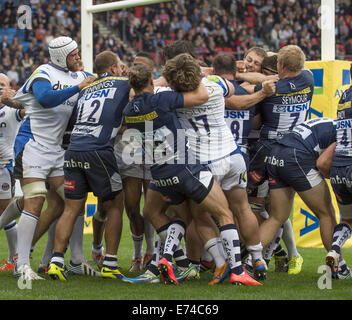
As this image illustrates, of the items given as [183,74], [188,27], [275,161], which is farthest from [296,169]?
[188,27]

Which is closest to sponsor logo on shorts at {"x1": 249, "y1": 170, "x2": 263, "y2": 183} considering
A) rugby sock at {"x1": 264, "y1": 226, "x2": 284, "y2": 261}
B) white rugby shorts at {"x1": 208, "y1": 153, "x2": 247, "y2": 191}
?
rugby sock at {"x1": 264, "y1": 226, "x2": 284, "y2": 261}

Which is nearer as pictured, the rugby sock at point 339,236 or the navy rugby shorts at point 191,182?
the navy rugby shorts at point 191,182

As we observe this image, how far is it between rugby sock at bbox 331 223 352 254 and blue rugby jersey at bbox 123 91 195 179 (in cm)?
154

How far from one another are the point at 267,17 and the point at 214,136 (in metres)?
21.1

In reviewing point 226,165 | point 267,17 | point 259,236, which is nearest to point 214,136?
point 226,165

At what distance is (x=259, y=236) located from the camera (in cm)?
642

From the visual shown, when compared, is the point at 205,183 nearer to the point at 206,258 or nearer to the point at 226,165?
the point at 226,165

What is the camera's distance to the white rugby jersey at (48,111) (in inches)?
269

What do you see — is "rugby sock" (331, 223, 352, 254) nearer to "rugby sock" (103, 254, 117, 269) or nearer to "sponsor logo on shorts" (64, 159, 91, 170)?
"rugby sock" (103, 254, 117, 269)

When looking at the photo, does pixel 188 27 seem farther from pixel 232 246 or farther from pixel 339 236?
pixel 232 246

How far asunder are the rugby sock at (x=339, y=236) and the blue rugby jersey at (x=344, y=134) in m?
0.59

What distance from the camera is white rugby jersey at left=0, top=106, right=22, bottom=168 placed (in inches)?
316

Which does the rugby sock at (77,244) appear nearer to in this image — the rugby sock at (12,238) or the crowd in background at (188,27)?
the rugby sock at (12,238)

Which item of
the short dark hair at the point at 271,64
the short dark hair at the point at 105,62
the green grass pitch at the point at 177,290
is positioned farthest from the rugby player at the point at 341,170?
the short dark hair at the point at 105,62
